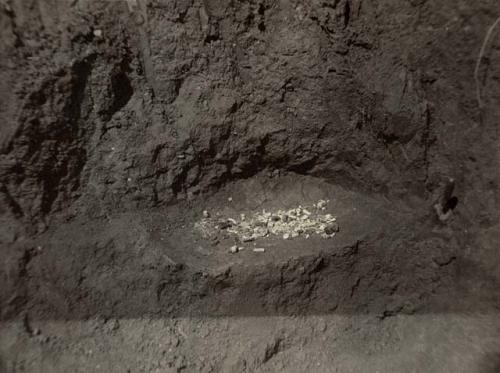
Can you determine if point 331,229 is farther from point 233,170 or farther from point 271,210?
point 233,170

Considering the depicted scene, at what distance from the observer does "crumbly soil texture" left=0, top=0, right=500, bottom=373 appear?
1.36 metres

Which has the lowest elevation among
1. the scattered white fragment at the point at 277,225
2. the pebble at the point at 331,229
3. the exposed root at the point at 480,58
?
the scattered white fragment at the point at 277,225

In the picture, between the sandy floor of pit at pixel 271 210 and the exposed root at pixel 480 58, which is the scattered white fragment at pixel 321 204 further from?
the exposed root at pixel 480 58

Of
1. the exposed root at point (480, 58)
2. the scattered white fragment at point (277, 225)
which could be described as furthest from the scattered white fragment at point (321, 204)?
the exposed root at point (480, 58)

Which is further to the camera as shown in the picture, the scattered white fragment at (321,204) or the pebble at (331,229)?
the scattered white fragment at (321,204)

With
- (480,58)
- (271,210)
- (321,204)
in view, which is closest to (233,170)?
(271,210)

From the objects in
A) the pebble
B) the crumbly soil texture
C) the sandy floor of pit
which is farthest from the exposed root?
the pebble

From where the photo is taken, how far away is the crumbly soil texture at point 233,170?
136 cm

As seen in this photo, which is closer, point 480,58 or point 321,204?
point 480,58

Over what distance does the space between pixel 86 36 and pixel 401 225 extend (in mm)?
1200

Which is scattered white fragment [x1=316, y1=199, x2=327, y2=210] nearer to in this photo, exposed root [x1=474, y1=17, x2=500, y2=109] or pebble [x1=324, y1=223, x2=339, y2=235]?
pebble [x1=324, y1=223, x2=339, y2=235]

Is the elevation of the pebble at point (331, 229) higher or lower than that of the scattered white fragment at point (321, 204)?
lower

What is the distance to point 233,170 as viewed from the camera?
1681 millimetres

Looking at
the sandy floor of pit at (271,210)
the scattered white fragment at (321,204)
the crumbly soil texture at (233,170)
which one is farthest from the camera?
the scattered white fragment at (321,204)
